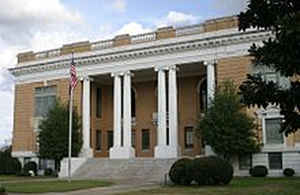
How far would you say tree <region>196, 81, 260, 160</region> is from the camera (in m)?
34.5

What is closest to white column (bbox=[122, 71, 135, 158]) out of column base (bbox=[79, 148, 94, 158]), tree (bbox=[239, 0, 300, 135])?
column base (bbox=[79, 148, 94, 158])

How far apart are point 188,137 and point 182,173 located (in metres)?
19.2

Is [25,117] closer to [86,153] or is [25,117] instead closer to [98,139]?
[98,139]

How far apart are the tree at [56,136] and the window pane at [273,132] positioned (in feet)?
58.0

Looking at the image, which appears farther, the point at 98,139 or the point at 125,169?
the point at 98,139

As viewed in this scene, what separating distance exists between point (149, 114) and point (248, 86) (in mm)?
36290

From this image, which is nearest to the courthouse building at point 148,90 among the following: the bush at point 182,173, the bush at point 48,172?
the bush at point 48,172

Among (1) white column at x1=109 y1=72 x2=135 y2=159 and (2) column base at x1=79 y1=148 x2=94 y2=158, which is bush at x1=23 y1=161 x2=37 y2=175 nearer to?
(2) column base at x1=79 y1=148 x2=94 y2=158

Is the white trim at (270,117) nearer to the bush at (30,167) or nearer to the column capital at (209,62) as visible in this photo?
the column capital at (209,62)

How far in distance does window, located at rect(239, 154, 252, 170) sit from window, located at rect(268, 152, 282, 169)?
160cm

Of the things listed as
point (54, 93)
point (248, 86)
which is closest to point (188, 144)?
point (54, 93)

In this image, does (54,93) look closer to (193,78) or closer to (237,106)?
(193,78)

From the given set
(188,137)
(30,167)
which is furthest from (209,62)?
(30,167)

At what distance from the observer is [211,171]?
82.7 feet
